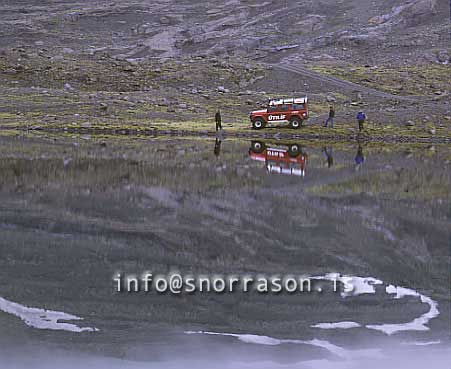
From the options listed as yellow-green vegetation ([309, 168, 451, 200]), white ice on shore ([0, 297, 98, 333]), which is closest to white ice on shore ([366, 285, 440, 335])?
white ice on shore ([0, 297, 98, 333])

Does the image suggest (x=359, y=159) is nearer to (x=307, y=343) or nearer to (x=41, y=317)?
(x=307, y=343)

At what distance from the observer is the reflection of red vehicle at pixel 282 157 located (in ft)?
80.8

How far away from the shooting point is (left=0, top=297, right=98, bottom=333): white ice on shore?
9.09 metres

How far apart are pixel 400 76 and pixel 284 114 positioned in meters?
38.0

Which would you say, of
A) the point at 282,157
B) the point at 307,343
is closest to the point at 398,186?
the point at 282,157

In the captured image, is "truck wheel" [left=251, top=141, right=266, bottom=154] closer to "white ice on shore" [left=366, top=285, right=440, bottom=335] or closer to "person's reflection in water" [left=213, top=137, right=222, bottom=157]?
"person's reflection in water" [left=213, top=137, right=222, bottom=157]

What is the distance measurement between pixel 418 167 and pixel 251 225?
14.3 m

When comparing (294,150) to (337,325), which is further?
(294,150)

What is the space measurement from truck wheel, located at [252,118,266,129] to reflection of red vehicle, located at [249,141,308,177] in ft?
32.1

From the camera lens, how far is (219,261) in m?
12.0

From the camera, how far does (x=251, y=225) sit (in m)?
15.0

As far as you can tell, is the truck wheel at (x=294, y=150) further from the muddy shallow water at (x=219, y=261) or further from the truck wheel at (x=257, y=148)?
the muddy shallow water at (x=219, y=261)

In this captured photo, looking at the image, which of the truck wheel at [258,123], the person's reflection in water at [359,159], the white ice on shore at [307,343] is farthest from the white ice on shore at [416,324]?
the truck wheel at [258,123]

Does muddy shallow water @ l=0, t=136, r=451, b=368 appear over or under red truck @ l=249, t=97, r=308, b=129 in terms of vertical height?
over
